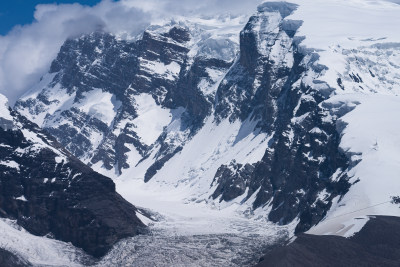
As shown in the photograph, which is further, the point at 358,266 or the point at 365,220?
the point at 365,220

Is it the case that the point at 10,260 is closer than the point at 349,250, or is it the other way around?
the point at 349,250

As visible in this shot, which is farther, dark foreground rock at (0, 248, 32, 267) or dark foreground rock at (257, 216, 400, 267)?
dark foreground rock at (0, 248, 32, 267)

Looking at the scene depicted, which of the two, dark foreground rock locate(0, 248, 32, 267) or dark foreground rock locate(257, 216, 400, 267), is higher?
dark foreground rock locate(257, 216, 400, 267)

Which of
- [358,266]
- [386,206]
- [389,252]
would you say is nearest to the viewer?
[358,266]

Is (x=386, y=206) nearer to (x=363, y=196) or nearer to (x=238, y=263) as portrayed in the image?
(x=363, y=196)

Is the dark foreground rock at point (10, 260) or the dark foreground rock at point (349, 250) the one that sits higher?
the dark foreground rock at point (349, 250)

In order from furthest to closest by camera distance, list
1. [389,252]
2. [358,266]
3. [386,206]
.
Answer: [386,206], [389,252], [358,266]

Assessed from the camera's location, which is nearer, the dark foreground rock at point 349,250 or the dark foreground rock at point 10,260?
the dark foreground rock at point 349,250

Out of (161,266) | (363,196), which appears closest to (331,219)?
(363,196)
